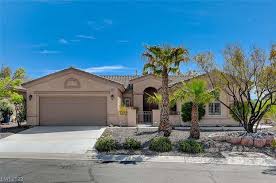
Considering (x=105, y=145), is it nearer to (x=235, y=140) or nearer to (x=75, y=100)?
(x=235, y=140)

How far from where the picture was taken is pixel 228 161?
44.2ft

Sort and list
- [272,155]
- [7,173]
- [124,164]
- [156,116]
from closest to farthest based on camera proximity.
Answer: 1. [7,173]
2. [124,164]
3. [272,155]
4. [156,116]

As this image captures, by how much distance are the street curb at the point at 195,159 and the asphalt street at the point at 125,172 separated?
0.65m

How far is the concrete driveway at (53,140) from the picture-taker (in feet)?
51.9

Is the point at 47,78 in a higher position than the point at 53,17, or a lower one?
lower

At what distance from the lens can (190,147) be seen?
15297mm

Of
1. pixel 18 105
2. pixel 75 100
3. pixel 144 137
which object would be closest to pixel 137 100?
pixel 75 100

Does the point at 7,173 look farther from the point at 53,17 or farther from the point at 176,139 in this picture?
the point at 176,139

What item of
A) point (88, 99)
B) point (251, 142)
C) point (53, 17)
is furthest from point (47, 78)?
point (251, 142)

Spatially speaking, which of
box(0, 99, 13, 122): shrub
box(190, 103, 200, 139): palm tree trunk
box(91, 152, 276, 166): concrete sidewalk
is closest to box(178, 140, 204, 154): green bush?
box(91, 152, 276, 166): concrete sidewalk

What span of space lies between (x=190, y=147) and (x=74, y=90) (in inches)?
487

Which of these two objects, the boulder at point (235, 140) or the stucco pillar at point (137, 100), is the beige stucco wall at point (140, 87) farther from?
the boulder at point (235, 140)

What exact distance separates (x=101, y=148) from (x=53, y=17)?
684 centimetres

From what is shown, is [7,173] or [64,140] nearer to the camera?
[7,173]
